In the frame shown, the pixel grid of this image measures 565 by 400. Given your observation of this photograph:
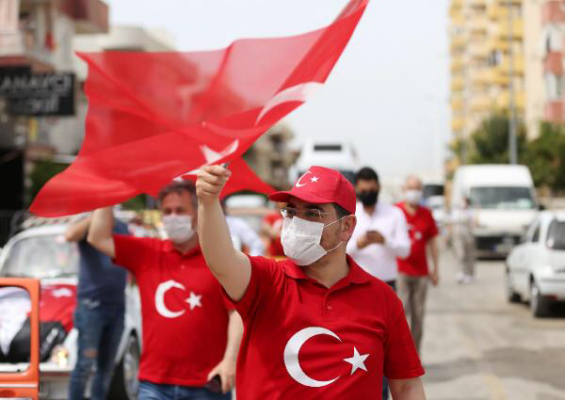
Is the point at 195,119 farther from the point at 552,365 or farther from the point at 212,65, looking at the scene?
the point at 552,365

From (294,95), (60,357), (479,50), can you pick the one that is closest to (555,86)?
(479,50)

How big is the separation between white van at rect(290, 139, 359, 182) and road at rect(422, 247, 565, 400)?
17466 mm

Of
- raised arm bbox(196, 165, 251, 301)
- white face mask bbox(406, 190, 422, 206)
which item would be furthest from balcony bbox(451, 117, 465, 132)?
raised arm bbox(196, 165, 251, 301)

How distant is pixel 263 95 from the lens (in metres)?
5.22

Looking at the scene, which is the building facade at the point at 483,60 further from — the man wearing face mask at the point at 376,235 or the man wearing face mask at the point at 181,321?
the man wearing face mask at the point at 181,321

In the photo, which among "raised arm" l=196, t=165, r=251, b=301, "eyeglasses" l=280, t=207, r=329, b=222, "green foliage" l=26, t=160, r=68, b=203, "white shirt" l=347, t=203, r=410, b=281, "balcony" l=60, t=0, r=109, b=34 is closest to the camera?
"raised arm" l=196, t=165, r=251, b=301

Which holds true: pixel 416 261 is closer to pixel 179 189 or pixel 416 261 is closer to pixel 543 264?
pixel 179 189

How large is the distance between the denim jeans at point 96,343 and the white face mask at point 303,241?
401 centimetres

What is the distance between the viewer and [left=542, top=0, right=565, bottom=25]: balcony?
50156mm

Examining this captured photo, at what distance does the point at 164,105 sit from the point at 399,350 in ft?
8.86

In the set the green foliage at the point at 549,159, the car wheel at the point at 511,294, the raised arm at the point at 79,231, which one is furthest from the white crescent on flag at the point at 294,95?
the green foliage at the point at 549,159

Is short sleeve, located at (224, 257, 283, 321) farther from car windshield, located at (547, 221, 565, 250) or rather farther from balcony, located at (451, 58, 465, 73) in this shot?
balcony, located at (451, 58, 465, 73)

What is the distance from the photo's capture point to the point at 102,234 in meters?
5.99

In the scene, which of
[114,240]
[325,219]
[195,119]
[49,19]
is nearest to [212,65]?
[195,119]
